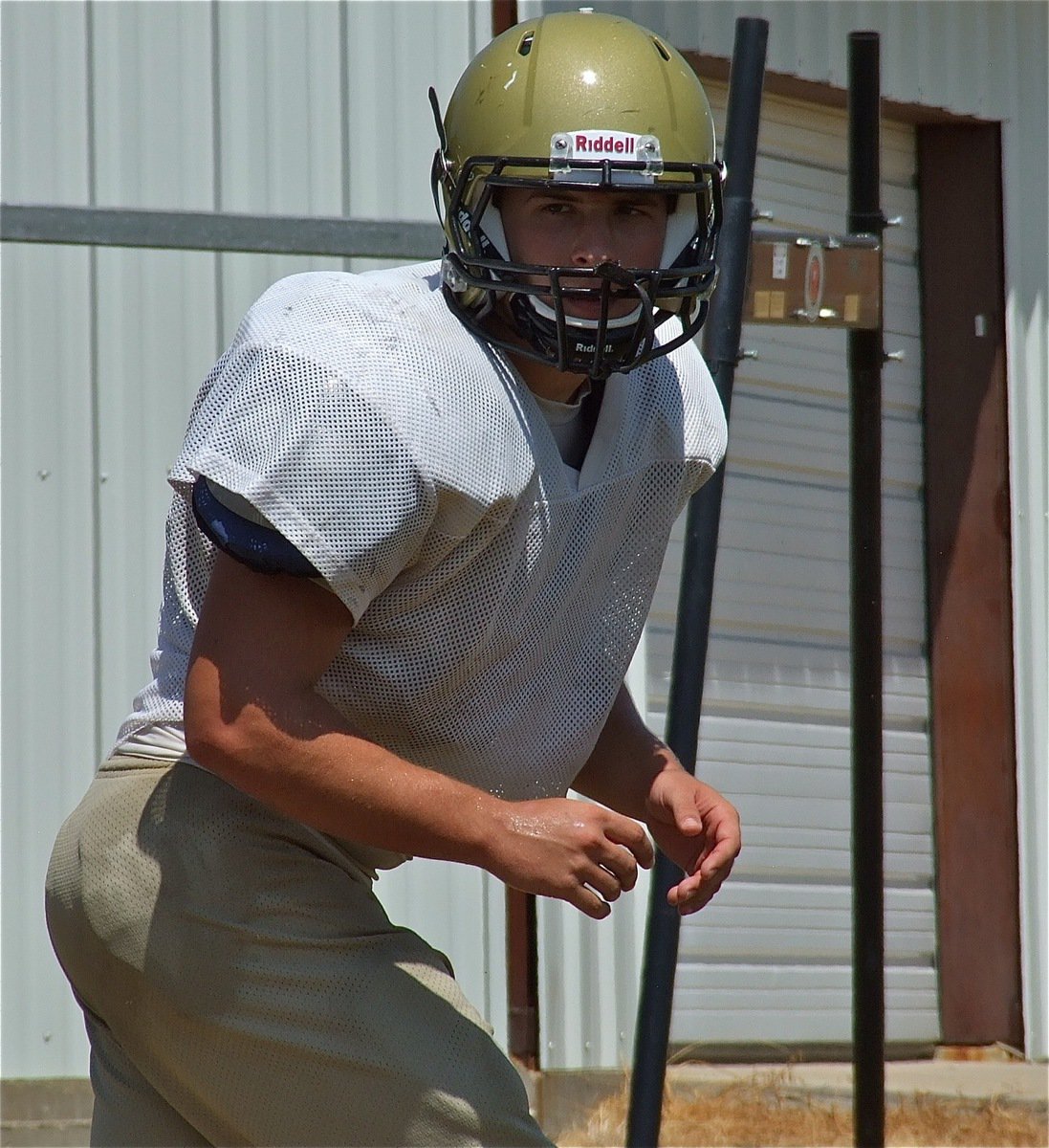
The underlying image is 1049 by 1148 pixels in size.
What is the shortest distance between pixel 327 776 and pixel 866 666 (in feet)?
5.98

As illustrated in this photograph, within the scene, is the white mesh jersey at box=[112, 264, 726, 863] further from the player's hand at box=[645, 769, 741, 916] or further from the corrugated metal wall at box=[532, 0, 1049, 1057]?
the corrugated metal wall at box=[532, 0, 1049, 1057]

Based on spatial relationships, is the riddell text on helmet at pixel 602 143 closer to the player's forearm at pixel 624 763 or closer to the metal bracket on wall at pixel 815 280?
the player's forearm at pixel 624 763

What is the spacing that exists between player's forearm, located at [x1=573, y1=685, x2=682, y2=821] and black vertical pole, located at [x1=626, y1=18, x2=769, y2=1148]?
0.58 meters

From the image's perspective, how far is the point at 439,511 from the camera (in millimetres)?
1848

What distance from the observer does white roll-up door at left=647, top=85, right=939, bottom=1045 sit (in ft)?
15.6

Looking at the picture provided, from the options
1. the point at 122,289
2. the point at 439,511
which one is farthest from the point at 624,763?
the point at 122,289

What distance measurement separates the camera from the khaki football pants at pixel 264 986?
1.86 m

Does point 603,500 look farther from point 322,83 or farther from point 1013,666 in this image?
point 1013,666

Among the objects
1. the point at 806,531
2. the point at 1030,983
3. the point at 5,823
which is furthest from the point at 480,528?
the point at 1030,983

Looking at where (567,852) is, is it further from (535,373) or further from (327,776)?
(535,373)

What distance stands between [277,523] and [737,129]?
161cm

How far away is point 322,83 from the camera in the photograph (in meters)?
4.07

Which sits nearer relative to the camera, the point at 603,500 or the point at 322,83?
the point at 603,500

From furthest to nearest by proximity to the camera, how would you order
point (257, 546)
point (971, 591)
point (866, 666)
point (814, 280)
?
point (971, 591), point (866, 666), point (814, 280), point (257, 546)
